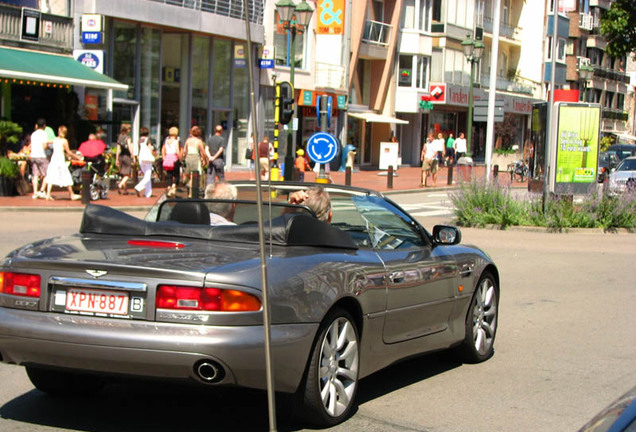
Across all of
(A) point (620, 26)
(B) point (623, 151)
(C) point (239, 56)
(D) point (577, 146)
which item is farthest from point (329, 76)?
(D) point (577, 146)

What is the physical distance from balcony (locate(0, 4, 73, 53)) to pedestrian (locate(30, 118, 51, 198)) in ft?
18.1

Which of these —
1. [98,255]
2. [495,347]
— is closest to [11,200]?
[495,347]

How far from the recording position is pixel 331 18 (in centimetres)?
4356

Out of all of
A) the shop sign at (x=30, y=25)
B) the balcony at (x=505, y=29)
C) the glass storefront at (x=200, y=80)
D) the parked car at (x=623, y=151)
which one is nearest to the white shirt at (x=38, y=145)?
the shop sign at (x=30, y=25)

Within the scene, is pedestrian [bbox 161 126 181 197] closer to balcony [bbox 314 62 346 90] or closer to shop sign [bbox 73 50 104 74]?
shop sign [bbox 73 50 104 74]

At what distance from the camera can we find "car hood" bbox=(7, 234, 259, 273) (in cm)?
490

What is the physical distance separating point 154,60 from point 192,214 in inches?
1153

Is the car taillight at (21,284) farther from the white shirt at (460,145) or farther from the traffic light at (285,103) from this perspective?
the white shirt at (460,145)

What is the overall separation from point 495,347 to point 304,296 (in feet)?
11.5

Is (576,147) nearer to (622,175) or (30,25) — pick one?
(622,175)

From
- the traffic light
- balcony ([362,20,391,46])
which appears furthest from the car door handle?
balcony ([362,20,391,46])

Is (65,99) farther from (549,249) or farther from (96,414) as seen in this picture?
(96,414)

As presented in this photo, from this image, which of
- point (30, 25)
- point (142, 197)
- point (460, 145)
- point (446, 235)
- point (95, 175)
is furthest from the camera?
point (460, 145)

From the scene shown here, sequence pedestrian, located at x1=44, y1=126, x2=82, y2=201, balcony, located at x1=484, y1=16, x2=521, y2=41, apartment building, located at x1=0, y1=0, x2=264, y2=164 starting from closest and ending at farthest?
pedestrian, located at x1=44, y1=126, x2=82, y2=201
apartment building, located at x1=0, y1=0, x2=264, y2=164
balcony, located at x1=484, y1=16, x2=521, y2=41
